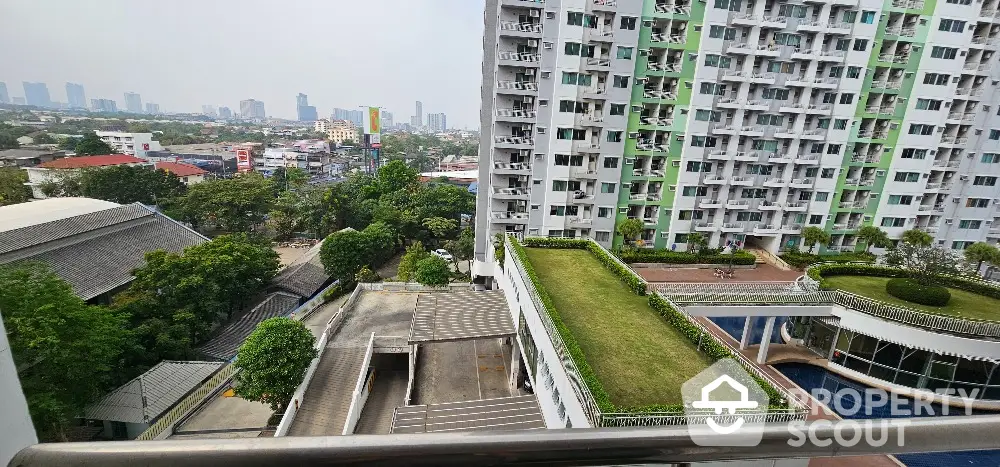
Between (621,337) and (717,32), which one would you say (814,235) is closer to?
(717,32)

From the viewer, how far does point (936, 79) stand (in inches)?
819

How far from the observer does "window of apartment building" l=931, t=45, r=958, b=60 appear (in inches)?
803


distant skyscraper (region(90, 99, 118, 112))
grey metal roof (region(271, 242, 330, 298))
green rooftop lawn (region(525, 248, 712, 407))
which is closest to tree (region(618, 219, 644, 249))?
green rooftop lawn (region(525, 248, 712, 407))

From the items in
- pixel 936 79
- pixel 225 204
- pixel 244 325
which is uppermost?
pixel 936 79

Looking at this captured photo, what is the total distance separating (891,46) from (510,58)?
56.7 ft

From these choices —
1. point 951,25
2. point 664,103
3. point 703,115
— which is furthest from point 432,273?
point 951,25

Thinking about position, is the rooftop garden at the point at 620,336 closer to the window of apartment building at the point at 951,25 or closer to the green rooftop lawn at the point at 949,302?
the green rooftop lawn at the point at 949,302

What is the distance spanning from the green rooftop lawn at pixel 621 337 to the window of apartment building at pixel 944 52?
20341mm

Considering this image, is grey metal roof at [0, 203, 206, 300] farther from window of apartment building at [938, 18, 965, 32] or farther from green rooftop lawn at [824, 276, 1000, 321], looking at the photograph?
window of apartment building at [938, 18, 965, 32]

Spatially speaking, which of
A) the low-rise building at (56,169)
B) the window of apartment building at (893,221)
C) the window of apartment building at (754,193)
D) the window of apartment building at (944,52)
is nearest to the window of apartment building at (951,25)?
the window of apartment building at (944,52)

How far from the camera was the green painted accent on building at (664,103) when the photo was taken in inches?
747

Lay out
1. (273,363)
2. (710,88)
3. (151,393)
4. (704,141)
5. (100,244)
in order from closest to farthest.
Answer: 1. (273,363)
2. (151,393)
3. (100,244)
4. (710,88)
5. (704,141)

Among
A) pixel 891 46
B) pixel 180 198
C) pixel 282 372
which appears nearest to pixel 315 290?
pixel 282 372

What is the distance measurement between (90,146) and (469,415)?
43.0 meters
